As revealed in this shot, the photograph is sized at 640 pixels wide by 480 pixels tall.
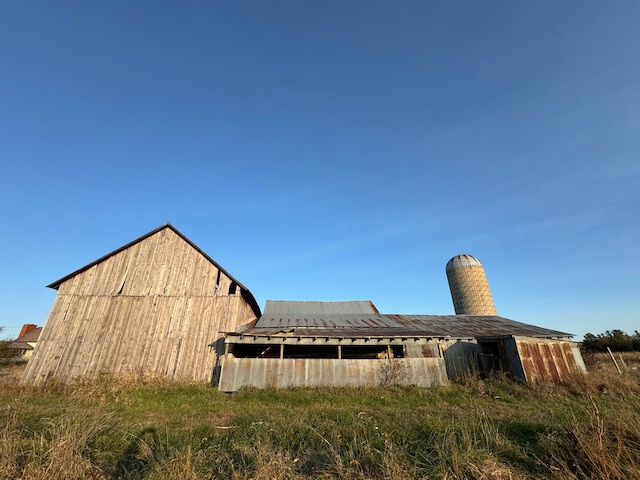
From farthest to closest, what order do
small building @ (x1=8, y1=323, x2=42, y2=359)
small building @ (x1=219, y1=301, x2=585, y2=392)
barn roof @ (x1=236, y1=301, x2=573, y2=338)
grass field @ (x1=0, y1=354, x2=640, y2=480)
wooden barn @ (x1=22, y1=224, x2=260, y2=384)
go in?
small building @ (x1=8, y1=323, x2=42, y2=359)
barn roof @ (x1=236, y1=301, x2=573, y2=338)
wooden barn @ (x1=22, y1=224, x2=260, y2=384)
small building @ (x1=219, y1=301, x2=585, y2=392)
grass field @ (x1=0, y1=354, x2=640, y2=480)

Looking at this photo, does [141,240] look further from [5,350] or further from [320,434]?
[5,350]

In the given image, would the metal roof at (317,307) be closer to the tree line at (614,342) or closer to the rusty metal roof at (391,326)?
the rusty metal roof at (391,326)

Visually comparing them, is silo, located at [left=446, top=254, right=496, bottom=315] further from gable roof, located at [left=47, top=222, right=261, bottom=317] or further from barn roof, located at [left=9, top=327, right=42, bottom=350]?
barn roof, located at [left=9, top=327, right=42, bottom=350]

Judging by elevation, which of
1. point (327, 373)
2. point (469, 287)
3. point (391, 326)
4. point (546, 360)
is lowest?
point (327, 373)

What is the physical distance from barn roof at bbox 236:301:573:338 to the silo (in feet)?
29.1

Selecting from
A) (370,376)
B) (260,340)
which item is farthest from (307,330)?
(370,376)

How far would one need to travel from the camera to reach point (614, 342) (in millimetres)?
31797

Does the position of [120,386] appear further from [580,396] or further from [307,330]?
[580,396]

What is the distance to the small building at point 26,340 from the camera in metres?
37.5

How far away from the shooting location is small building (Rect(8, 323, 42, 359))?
1478 inches

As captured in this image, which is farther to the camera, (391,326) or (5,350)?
(5,350)

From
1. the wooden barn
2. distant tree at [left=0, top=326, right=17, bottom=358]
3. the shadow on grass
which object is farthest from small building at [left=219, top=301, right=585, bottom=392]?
distant tree at [left=0, top=326, right=17, bottom=358]

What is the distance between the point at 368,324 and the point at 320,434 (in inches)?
534

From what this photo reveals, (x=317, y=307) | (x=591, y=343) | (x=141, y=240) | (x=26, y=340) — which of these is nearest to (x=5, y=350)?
(x=26, y=340)
